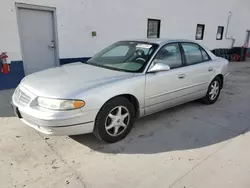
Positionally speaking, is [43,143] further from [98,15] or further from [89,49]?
[98,15]

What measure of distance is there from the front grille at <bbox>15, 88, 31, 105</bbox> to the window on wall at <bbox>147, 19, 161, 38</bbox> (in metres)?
6.76

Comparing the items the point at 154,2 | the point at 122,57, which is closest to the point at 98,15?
the point at 154,2

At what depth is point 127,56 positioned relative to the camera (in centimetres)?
353

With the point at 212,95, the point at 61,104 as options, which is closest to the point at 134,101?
the point at 61,104

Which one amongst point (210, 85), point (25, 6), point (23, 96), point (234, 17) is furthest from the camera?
point (234, 17)

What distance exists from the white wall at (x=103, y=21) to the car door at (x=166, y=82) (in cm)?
378

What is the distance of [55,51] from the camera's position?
624 centimetres

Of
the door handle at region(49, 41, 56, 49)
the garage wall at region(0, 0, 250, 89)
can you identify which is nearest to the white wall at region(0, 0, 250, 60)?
the garage wall at region(0, 0, 250, 89)

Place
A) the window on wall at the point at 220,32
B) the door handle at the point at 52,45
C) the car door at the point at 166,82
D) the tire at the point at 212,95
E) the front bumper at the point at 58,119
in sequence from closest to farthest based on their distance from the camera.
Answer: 1. the front bumper at the point at 58,119
2. the car door at the point at 166,82
3. the tire at the point at 212,95
4. the door handle at the point at 52,45
5. the window on wall at the point at 220,32

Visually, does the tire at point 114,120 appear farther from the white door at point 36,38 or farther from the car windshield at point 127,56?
the white door at point 36,38

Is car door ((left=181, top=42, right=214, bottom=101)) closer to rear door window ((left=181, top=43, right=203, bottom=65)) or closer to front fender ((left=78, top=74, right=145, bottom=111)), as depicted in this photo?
rear door window ((left=181, top=43, right=203, bottom=65))

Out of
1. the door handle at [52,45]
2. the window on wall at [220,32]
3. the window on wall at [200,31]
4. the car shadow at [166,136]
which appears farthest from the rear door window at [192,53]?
the window on wall at [220,32]

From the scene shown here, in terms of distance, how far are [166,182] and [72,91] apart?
147 cm

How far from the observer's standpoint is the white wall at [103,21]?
5.41 metres
